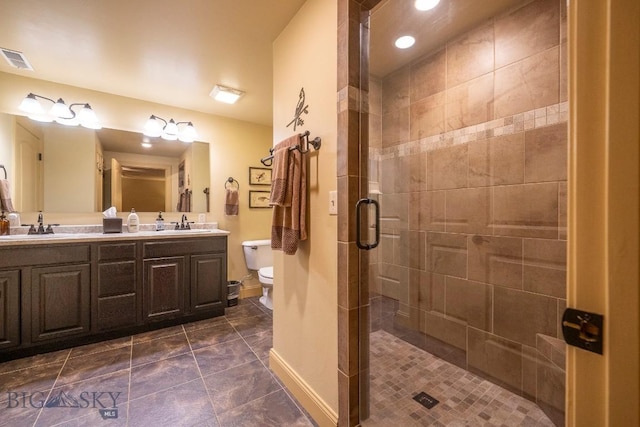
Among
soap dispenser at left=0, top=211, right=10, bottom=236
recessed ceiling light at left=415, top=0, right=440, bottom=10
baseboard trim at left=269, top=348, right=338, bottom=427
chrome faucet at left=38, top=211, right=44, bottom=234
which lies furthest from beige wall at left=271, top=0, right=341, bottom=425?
soap dispenser at left=0, top=211, right=10, bottom=236

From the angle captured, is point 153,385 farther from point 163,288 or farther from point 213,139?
point 213,139

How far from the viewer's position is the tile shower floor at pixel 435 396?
4.52 feet

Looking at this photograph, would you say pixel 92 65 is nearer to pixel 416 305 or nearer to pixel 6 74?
pixel 6 74

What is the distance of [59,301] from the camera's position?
2094mm

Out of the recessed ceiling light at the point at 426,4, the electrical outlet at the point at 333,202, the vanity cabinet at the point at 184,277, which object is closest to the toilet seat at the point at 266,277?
the vanity cabinet at the point at 184,277

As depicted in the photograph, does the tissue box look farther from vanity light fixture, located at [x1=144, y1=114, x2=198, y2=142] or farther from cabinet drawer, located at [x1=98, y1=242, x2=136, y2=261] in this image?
vanity light fixture, located at [x1=144, y1=114, x2=198, y2=142]

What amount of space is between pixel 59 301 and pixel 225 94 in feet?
7.44

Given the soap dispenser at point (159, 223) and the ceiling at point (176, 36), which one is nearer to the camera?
the ceiling at point (176, 36)

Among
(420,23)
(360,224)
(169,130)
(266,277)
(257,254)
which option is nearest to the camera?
(360,224)

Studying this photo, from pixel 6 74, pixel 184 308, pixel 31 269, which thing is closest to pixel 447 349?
pixel 184 308

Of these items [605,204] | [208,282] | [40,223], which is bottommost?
[208,282]

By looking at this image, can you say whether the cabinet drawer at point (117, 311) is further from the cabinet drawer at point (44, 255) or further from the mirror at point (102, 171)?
the mirror at point (102, 171)

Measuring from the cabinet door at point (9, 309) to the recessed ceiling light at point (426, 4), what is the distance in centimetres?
331

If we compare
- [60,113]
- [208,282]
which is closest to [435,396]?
[208,282]
